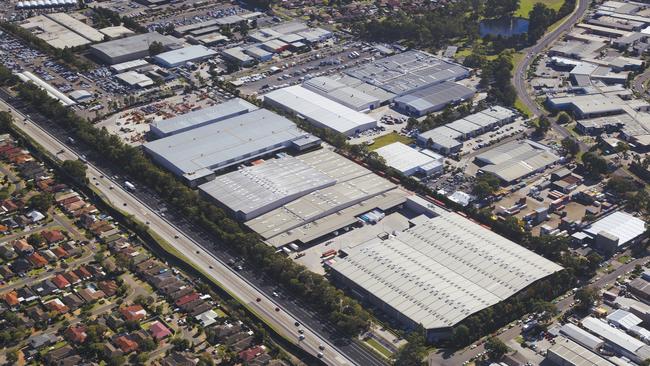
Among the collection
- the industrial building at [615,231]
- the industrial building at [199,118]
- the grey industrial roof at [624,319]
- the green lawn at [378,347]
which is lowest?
the industrial building at [199,118]

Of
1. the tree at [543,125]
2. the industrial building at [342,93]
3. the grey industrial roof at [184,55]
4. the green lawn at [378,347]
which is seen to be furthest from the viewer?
the grey industrial roof at [184,55]

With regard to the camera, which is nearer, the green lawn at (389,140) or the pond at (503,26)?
the green lawn at (389,140)

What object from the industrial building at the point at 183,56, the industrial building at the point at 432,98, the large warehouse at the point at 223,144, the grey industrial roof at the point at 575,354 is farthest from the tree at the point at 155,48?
the grey industrial roof at the point at 575,354

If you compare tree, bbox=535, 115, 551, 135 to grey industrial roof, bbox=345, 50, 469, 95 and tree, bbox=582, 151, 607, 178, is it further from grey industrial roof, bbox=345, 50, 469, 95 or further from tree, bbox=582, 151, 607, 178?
grey industrial roof, bbox=345, 50, 469, 95

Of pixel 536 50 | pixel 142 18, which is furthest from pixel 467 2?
pixel 142 18

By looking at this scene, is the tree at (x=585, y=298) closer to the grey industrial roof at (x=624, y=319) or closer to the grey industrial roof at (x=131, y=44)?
the grey industrial roof at (x=624, y=319)
